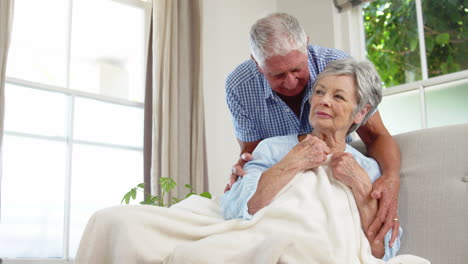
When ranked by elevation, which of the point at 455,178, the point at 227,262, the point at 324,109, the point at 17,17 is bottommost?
the point at 227,262

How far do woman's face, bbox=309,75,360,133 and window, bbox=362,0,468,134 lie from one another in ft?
7.87

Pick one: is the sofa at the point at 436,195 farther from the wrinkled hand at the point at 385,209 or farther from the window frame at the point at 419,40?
the window frame at the point at 419,40

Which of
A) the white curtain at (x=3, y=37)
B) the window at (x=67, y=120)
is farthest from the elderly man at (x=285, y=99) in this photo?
the window at (x=67, y=120)

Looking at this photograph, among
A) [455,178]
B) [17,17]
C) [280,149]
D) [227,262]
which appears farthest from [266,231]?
[17,17]

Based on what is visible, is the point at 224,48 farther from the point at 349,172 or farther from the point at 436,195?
the point at 436,195

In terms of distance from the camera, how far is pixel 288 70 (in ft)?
6.61

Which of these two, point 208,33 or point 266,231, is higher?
point 208,33

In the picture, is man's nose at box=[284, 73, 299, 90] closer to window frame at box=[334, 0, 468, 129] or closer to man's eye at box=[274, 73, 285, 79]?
man's eye at box=[274, 73, 285, 79]

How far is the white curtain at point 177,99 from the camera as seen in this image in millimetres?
4184

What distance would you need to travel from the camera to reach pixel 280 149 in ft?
6.75

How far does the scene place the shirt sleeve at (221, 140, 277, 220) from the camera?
5.92ft

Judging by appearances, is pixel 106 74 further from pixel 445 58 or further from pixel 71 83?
pixel 445 58

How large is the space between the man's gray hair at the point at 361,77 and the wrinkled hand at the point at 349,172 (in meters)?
0.20

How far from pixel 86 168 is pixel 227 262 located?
103 inches
